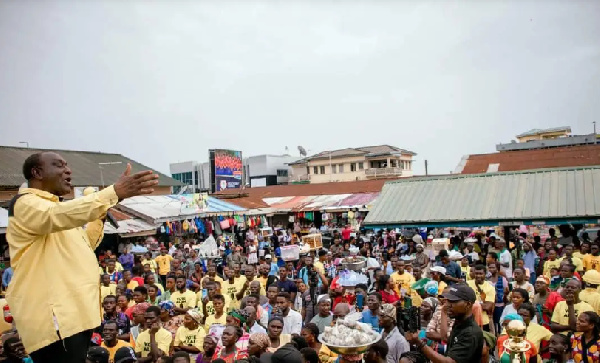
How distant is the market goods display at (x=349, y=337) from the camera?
12.3 feet

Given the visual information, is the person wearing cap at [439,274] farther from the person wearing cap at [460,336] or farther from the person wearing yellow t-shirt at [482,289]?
the person wearing cap at [460,336]

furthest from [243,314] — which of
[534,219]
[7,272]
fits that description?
[534,219]

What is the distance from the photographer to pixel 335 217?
2738cm

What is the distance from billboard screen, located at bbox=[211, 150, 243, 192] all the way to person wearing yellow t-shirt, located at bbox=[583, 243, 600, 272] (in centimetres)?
2463

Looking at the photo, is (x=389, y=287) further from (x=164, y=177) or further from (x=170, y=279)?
(x=164, y=177)

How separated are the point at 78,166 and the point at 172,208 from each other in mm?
9606

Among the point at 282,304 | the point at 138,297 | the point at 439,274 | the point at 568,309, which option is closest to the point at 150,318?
the point at 282,304

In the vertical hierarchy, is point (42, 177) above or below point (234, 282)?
above

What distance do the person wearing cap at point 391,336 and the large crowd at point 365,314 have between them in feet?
0.04

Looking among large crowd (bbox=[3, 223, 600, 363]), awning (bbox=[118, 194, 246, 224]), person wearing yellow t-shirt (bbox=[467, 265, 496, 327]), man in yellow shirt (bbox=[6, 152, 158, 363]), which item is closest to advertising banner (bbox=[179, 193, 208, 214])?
A: awning (bbox=[118, 194, 246, 224])

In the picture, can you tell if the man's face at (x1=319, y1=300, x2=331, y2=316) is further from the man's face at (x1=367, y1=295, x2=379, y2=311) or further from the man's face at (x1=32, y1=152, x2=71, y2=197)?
the man's face at (x1=32, y1=152, x2=71, y2=197)

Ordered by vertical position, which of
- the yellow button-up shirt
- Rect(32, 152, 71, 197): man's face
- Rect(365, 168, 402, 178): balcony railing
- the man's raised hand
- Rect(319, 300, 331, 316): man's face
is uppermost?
Rect(365, 168, 402, 178): balcony railing

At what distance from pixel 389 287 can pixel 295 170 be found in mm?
41707

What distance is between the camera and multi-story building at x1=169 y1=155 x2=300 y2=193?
48.6 metres
